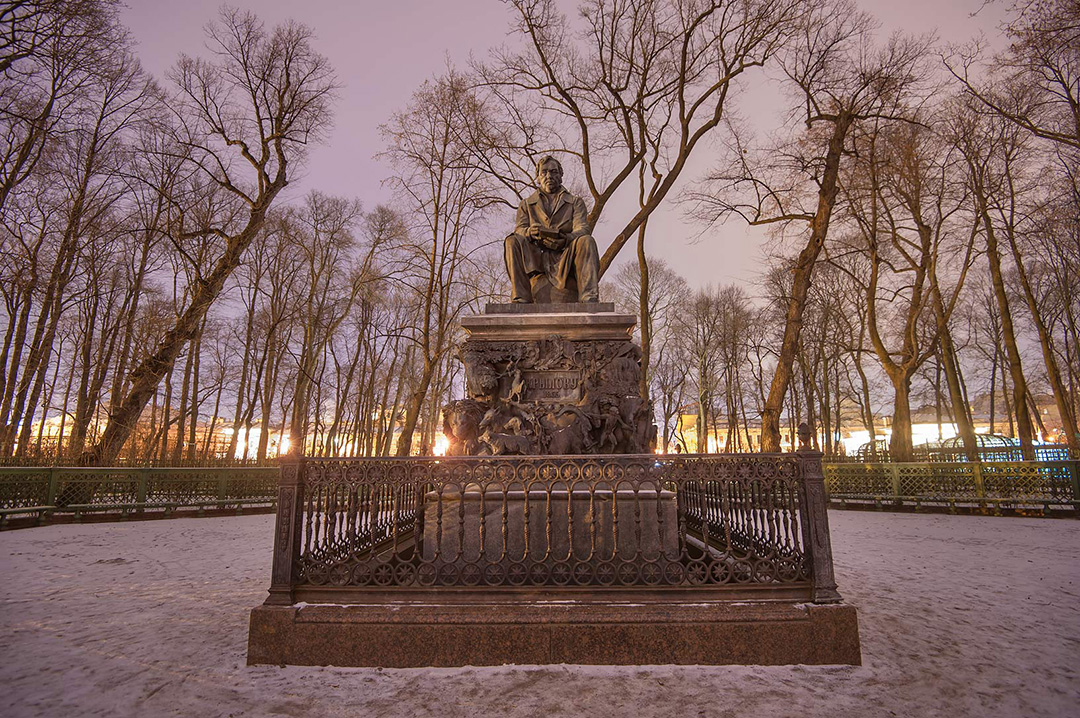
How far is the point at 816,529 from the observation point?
3498 mm

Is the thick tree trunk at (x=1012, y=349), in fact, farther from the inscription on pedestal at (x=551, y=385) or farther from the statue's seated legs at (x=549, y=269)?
the inscription on pedestal at (x=551, y=385)

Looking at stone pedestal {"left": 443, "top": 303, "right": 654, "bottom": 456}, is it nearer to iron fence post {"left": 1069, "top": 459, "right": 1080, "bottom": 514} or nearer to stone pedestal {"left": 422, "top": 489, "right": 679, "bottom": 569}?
stone pedestal {"left": 422, "top": 489, "right": 679, "bottom": 569}

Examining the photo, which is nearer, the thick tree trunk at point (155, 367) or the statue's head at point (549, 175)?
the statue's head at point (549, 175)

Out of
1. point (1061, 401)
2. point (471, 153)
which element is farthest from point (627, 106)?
point (1061, 401)

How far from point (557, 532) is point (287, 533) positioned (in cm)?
193

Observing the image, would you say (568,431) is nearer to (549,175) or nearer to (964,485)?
(549,175)

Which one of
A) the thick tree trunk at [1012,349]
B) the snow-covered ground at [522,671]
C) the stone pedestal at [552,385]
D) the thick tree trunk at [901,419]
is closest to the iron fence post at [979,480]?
the thick tree trunk at [901,419]

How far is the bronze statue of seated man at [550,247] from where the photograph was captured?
6062 mm

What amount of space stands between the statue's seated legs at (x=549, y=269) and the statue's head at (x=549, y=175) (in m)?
0.71

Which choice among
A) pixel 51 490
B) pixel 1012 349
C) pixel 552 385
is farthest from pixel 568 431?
pixel 1012 349

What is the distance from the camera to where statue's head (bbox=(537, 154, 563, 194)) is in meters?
6.38

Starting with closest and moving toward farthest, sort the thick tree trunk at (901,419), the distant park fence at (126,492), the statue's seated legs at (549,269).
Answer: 1. the statue's seated legs at (549,269)
2. the distant park fence at (126,492)
3. the thick tree trunk at (901,419)

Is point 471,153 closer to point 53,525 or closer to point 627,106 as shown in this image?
point 627,106

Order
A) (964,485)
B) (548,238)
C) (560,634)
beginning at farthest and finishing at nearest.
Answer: (964,485)
(548,238)
(560,634)
